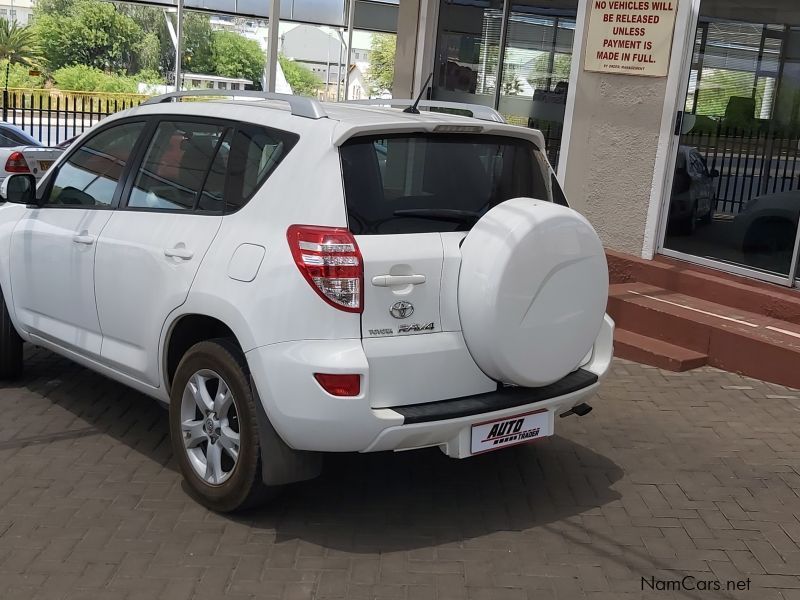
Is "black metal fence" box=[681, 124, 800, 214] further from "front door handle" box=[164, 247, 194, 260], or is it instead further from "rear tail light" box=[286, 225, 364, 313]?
"front door handle" box=[164, 247, 194, 260]

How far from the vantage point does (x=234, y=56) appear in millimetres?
77375

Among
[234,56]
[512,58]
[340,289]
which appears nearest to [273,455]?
[340,289]

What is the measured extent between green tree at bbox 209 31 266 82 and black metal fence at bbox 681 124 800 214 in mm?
69967

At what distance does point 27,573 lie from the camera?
12.2 ft

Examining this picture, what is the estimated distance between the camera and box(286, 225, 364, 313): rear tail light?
3.75 m

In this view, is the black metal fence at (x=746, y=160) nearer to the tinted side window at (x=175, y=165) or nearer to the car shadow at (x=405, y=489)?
the car shadow at (x=405, y=489)

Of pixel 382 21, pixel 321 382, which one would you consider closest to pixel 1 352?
pixel 321 382

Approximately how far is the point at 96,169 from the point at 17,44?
58832mm

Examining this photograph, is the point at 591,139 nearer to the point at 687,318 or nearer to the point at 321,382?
the point at 687,318

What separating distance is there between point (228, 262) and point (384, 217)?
68cm

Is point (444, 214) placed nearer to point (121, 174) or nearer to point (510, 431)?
point (510, 431)

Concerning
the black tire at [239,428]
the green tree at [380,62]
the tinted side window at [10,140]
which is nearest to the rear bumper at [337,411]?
the black tire at [239,428]

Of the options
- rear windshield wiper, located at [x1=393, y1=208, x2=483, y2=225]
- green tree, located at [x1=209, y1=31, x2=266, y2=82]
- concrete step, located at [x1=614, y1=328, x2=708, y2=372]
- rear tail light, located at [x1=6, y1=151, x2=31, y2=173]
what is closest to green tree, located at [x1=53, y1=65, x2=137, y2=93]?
green tree, located at [x1=209, y1=31, x2=266, y2=82]

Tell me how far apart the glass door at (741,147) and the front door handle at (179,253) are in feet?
16.7
